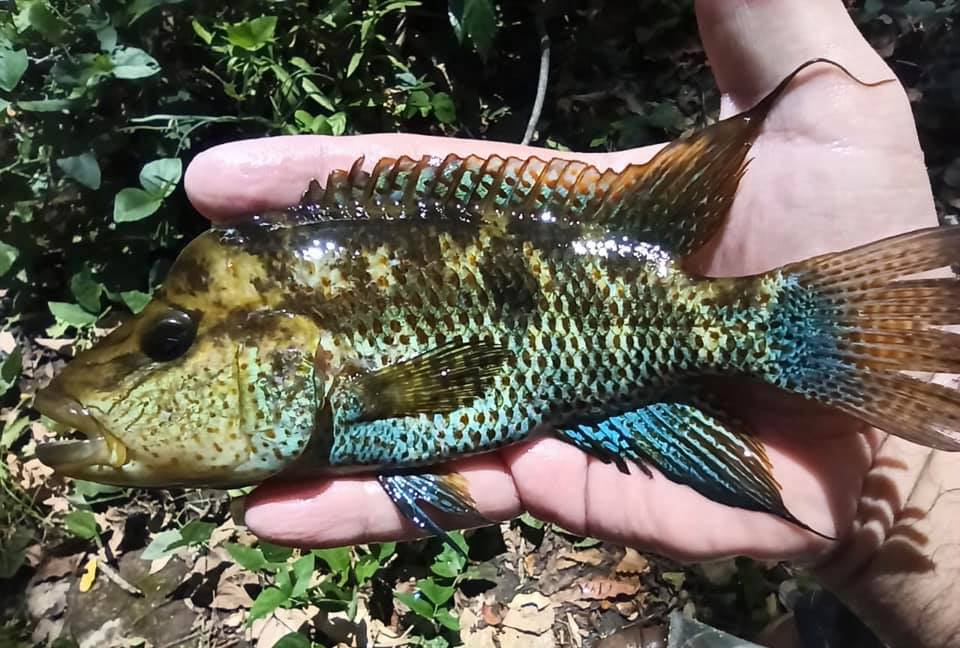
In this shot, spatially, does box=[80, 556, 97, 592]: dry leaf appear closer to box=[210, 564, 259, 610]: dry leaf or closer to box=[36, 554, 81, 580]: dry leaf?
box=[36, 554, 81, 580]: dry leaf

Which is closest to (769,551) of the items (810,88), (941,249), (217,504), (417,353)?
(941,249)

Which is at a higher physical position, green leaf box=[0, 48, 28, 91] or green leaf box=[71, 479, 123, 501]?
green leaf box=[0, 48, 28, 91]

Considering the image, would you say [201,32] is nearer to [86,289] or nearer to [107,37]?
[107,37]

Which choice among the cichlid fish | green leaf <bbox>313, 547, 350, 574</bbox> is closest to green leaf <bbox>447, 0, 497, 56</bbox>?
the cichlid fish

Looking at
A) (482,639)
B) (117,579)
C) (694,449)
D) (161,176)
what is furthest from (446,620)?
(161,176)

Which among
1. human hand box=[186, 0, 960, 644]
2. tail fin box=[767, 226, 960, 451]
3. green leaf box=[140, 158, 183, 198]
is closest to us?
tail fin box=[767, 226, 960, 451]

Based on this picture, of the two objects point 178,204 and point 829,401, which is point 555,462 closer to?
point 829,401
